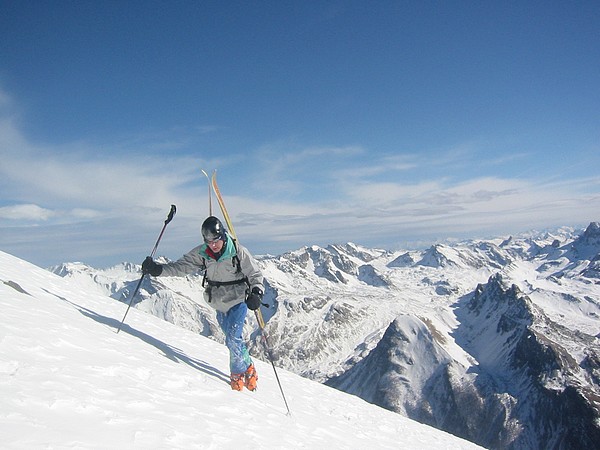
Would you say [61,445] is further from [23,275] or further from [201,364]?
[23,275]

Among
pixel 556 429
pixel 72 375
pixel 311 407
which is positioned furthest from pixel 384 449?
pixel 556 429

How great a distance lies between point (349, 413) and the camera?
49.1 ft

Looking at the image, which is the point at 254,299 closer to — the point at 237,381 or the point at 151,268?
the point at 237,381

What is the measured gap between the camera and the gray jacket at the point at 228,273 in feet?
37.2

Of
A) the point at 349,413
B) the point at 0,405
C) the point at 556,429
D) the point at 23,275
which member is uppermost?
the point at 23,275

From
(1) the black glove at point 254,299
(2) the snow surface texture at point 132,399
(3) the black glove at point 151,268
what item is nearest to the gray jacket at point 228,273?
(1) the black glove at point 254,299

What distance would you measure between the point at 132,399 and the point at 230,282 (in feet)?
14.7

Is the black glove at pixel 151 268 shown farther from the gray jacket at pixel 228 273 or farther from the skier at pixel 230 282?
the gray jacket at pixel 228 273

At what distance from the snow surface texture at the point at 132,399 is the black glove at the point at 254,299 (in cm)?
228

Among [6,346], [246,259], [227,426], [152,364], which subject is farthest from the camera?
[246,259]

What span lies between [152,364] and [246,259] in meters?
3.60

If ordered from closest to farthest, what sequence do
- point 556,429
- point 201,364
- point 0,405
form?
point 0,405, point 201,364, point 556,429

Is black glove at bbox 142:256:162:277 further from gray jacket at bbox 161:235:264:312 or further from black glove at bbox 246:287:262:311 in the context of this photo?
black glove at bbox 246:287:262:311

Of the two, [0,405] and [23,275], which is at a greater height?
[23,275]
